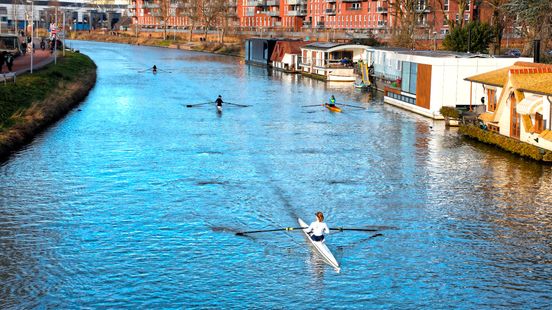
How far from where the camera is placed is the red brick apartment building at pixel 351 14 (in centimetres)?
12800

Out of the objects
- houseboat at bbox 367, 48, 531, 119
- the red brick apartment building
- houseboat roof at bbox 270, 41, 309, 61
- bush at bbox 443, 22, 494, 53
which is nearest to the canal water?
houseboat at bbox 367, 48, 531, 119

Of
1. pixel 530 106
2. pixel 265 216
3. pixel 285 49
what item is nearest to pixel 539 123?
pixel 530 106

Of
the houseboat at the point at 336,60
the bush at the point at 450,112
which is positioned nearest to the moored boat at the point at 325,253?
the bush at the point at 450,112

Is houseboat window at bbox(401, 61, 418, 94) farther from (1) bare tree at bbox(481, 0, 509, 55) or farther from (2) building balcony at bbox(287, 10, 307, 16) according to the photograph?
Answer: (2) building balcony at bbox(287, 10, 307, 16)

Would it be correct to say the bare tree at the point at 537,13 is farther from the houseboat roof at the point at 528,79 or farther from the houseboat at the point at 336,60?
the houseboat at the point at 336,60

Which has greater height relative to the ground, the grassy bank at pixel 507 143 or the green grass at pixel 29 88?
the green grass at pixel 29 88

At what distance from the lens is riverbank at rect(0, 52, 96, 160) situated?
4940 centimetres

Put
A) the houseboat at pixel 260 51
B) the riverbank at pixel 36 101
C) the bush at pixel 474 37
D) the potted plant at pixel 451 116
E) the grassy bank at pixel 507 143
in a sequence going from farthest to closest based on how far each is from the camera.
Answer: the houseboat at pixel 260 51
the bush at pixel 474 37
the potted plant at pixel 451 116
the riverbank at pixel 36 101
the grassy bank at pixel 507 143

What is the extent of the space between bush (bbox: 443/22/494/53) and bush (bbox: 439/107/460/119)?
1221 inches

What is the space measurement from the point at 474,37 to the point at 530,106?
44.0 meters

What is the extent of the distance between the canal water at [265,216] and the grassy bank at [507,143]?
78 cm

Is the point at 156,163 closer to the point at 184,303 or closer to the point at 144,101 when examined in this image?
the point at 184,303

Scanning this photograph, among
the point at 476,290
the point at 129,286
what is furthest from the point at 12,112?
the point at 476,290

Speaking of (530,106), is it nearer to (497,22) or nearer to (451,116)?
(451,116)
